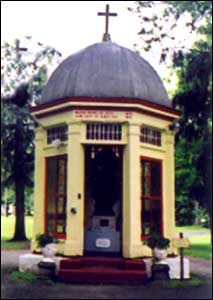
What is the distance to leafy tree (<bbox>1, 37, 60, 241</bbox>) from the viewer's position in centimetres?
676

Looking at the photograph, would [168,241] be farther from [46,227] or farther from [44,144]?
[44,144]

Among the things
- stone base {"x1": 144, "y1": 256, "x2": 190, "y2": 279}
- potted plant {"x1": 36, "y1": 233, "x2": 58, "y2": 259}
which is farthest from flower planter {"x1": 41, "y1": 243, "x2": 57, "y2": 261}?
stone base {"x1": 144, "y1": 256, "x2": 190, "y2": 279}

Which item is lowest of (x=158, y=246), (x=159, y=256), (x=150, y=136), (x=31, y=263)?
(x=31, y=263)

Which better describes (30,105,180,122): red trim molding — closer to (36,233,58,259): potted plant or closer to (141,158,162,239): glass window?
(141,158,162,239): glass window

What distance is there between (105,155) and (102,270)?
7.51ft

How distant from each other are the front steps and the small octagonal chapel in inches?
9.7

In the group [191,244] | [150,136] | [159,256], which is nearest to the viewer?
[159,256]

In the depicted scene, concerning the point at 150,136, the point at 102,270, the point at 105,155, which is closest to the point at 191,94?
the point at 150,136

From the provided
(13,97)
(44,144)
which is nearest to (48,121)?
(44,144)

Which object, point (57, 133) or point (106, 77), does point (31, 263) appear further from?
point (106, 77)

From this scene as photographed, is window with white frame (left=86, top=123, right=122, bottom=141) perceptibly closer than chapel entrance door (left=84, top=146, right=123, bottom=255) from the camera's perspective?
Yes

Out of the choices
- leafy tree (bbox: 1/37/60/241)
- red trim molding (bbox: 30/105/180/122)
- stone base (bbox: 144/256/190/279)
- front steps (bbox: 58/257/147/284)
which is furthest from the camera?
red trim molding (bbox: 30/105/180/122)

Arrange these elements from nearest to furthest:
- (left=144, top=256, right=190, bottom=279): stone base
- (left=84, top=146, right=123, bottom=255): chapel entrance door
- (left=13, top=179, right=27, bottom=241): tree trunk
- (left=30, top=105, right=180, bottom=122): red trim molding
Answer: (left=13, top=179, right=27, bottom=241): tree trunk < (left=144, top=256, right=190, bottom=279): stone base < (left=30, top=105, right=180, bottom=122): red trim molding < (left=84, top=146, right=123, bottom=255): chapel entrance door

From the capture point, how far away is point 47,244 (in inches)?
279
